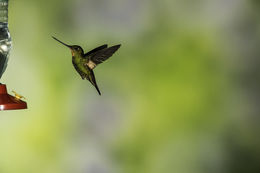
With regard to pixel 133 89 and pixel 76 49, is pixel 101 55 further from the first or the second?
pixel 133 89

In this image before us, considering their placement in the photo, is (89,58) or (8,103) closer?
(8,103)

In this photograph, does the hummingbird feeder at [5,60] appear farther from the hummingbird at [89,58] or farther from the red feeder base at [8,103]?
the hummingbird at [89,58]

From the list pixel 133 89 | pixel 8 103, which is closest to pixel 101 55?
pixel 133 89

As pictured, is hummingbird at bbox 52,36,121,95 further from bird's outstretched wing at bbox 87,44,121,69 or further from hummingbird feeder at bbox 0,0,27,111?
hummingbird feeder at bbox 0,0,27,111

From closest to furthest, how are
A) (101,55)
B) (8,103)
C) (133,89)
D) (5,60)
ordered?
(8,103), (5,60), (101,55), (133,89)

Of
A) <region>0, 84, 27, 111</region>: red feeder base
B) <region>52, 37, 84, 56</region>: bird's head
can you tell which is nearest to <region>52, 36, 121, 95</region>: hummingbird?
<region>52, 37, 84, 56</region>: bird's head

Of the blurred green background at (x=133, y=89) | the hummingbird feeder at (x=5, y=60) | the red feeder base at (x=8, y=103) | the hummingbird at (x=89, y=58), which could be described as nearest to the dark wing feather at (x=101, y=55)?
the hummingbird at (x=89, y=58)

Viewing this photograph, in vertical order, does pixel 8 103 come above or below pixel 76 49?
below
